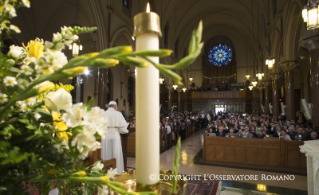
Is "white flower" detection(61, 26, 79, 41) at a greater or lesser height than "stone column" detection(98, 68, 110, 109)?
lesser

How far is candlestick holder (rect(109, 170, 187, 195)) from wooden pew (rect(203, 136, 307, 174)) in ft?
21.9

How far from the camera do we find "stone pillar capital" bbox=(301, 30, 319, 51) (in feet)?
22.9

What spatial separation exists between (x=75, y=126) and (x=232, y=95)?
24783 millimetres

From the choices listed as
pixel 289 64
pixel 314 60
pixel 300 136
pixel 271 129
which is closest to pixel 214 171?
pixel 300 136

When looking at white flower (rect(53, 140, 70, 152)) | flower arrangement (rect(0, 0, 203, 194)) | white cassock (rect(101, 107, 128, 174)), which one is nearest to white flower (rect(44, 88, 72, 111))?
flower arrangement (rect(0, 0, 203, 194))

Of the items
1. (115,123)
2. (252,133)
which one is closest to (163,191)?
(115,123)

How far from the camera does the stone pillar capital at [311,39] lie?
6.99m

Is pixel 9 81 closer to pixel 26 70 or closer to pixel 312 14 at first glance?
pixel 26 70

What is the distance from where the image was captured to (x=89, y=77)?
65.0 ft

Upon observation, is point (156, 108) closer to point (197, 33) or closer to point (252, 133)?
point (197, 33)

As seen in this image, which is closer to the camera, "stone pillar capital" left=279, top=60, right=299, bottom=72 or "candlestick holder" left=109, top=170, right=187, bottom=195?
"candlestick holder" left=109, top=170, right=187, bottom=195

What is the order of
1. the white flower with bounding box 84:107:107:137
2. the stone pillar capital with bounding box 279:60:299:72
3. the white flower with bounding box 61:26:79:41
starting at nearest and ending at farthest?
the white flower with bounding box 84:107:107:137 → the white flower with bounding box 61:26:79:41 → the stone pillar capital with bounding box 279:60:299:72

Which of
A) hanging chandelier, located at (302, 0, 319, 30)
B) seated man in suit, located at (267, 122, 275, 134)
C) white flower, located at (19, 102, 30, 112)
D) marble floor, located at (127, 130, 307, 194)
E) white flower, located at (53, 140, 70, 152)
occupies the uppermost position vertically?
hanging chandelier, located at (302, 0, 319, 30)

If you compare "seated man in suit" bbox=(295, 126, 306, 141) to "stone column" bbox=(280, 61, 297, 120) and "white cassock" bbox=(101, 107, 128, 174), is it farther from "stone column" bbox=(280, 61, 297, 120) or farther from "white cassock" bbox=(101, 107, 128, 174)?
"white cassock" bbox=(101, 107, 128, 174)
